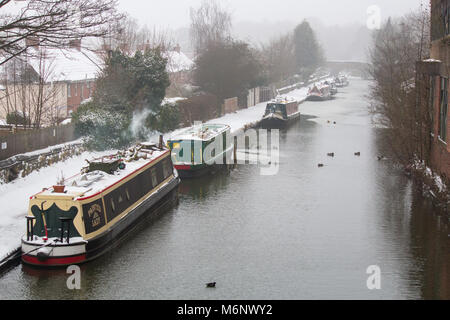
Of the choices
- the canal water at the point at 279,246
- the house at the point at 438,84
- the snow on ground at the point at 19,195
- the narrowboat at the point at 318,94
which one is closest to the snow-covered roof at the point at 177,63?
the narrowboat at the point at 318,94

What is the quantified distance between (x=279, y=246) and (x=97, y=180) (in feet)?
17.8

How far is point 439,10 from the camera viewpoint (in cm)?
2491

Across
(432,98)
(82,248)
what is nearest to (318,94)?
(432,98)

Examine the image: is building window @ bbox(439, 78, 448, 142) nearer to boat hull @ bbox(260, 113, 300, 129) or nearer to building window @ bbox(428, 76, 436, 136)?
building window @ bbox(428, 76, 436, 136)

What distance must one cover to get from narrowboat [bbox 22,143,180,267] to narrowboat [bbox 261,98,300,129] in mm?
27090

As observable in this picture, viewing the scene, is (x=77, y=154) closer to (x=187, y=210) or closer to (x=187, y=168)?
(x=187, y=168)

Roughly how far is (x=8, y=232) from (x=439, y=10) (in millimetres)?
17652

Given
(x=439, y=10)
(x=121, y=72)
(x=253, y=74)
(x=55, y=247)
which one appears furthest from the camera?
(x=253, y=74)

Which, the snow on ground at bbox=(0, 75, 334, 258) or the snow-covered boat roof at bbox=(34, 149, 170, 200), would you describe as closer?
the snow-covered boat roof at bbox=(34, 149, 170, 200)

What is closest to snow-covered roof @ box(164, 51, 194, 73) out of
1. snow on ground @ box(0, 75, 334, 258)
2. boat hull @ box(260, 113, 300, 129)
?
Result: boat hull @ box(260, 113, 300, 129)

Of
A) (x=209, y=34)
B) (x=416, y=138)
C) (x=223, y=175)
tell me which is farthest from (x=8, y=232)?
(x=209, y=34)

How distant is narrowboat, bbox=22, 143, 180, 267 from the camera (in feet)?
51.9

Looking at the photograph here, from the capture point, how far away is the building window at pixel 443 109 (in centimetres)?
2299

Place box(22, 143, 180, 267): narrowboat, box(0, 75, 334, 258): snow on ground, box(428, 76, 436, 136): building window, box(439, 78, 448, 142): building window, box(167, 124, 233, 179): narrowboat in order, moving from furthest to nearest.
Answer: box(167, 124, 233, 179): narrowboat → box(428, 76, 436, 136): building window → box(439, 78, 448, 142): building window → box(0, 75, 334, 258): snow on ground → box(22, 143, 180, 267): narrowboat
